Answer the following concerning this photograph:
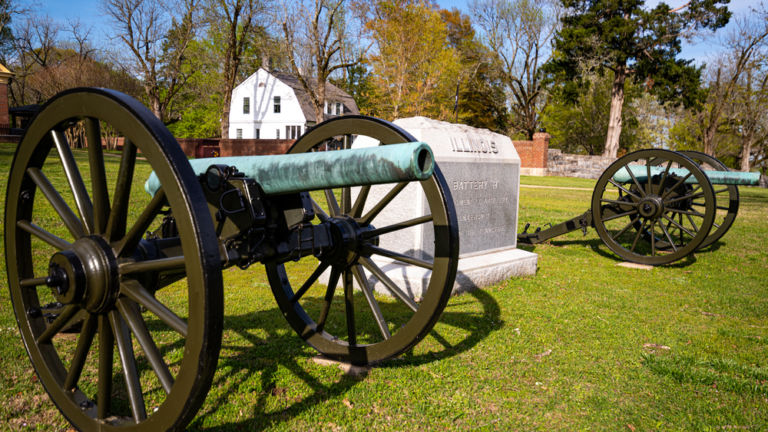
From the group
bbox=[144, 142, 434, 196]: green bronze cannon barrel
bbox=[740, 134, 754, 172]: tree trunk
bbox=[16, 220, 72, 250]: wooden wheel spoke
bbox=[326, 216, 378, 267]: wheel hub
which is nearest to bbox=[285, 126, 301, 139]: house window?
bbox=[740, 134, 754, 172]: tree trunk

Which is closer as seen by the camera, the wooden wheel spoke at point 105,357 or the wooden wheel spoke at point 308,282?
the wooden wheel spoke at point 105,357

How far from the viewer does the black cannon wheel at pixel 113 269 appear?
1742 mm

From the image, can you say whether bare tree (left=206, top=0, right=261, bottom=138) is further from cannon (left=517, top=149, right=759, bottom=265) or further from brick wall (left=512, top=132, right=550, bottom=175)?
cannon (left=517, top=149, right=759, bottom=265)

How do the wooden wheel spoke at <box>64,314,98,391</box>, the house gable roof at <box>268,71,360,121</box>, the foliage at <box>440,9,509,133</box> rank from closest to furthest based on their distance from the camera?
the wooden wheel spoke at <box>64,314,98,391</box> < the foliage at <box>440,9,509,133</box> < the house gable roof at <box>268,71,360,121</box>

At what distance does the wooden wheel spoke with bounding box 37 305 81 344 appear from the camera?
89.9 inches

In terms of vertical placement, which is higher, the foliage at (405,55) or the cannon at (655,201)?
the foliage at (405,55)

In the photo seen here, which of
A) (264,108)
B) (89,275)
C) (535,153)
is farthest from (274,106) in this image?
(89,275)

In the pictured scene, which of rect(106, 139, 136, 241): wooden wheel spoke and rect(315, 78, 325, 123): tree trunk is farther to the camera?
rect(315, 78, 325, 123): tree trunk

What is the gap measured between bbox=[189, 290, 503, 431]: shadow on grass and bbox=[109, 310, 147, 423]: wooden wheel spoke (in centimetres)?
70

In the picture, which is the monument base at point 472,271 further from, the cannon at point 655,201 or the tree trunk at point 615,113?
the tree trunk at point 615,113

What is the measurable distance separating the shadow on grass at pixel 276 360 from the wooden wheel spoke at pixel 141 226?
3.55ft

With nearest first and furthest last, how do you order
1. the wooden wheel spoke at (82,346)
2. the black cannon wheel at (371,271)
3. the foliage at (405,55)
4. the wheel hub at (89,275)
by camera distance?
the wheel hub at (89,275) < the wooden wheel spoke at (82,346) < the black cannon wheel at (371,271) < the foliage at (405,55)

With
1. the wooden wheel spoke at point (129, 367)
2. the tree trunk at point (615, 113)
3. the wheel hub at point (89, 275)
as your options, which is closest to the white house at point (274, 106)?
the tree trunk at point (615, 113)

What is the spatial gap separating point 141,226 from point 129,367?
562 mm
